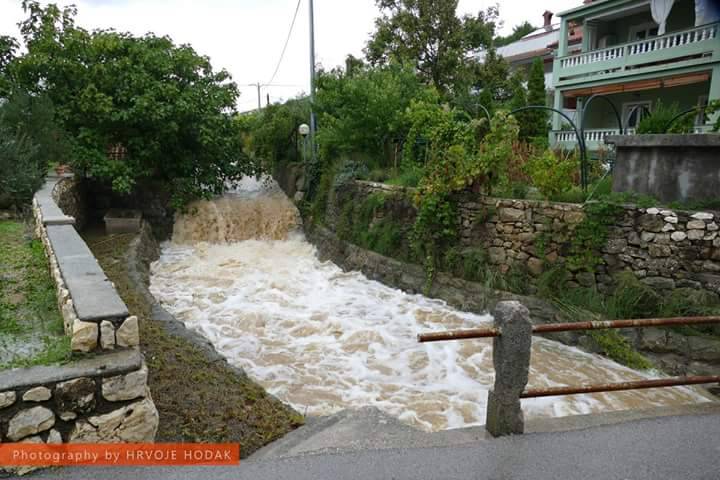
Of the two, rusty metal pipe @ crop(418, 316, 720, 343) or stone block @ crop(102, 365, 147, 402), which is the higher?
rusty metal pipe @ crop(418, 316, 720, 343)

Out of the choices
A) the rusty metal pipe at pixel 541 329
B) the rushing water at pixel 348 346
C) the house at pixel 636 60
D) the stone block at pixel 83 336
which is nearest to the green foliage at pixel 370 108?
the rushing water at pixel 348 346

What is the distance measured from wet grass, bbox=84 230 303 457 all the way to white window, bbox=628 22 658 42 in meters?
16.8

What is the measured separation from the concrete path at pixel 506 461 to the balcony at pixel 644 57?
13.1 metres

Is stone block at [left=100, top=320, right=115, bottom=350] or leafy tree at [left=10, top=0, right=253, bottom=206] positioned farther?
leafy tree at [left=10, top=0, right=253, bottom=206]

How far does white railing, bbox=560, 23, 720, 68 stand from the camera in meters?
12.7

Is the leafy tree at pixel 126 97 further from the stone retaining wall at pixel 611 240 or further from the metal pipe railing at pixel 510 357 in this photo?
the metal pipe railing at pixel 510 357

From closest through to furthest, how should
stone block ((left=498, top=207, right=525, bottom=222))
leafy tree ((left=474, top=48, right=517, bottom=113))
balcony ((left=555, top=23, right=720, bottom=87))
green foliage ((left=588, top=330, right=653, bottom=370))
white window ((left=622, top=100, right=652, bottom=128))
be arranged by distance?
green foliage ((left=588, top=330, right=653, bottom=370)) < stone block ((left=498, top=207, right=525, bottom=222)) < balcony ((left=555, top=23, right=720, bottom=87)) < white window ((left=622, top=100, right=652, bottom=128)) < leafy tree ((left=474, top=48, right=517, bottom=113))

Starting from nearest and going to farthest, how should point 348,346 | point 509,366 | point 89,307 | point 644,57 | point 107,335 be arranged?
point 107,335, point 89,307, point 509,366, point 348,346, point 644,57

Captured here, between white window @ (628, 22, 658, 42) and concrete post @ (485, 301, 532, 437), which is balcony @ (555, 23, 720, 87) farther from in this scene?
concrete post @ (485, 301, 532, 437)

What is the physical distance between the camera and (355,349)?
6648mm

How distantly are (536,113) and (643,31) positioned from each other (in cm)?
449

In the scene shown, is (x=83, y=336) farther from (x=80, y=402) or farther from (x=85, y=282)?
(x=85, y=282)

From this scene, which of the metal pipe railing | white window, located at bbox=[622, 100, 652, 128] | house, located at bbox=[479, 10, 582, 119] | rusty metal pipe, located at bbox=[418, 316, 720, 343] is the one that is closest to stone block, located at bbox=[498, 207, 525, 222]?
rusty metal pipe, located at bbox=[418, 316, 720, 343]

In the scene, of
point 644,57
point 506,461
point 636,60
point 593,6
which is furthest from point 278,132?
point 506,461
